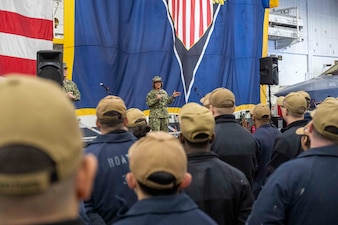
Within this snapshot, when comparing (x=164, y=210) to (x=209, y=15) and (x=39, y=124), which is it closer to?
(x=39, y=124)

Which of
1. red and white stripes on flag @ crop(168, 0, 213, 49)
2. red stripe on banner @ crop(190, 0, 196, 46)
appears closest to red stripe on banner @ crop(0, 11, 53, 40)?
red and white stripes on flag @ crop(168, 0, 213, 49)

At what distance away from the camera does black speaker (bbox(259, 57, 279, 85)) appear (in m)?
11.5

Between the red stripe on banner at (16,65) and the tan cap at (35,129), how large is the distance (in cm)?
489

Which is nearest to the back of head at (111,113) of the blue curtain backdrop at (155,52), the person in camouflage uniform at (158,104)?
the blue curtain backdrop at (155,52)

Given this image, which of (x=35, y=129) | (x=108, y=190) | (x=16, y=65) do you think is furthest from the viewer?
(x=16, y=65)

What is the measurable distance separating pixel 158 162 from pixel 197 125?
0.82 m

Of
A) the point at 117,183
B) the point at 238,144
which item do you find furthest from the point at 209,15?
the point at 117,183

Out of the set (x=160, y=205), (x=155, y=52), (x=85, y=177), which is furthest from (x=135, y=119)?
(x=155, y=52)

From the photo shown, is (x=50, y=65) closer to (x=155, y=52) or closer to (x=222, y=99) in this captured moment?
(x=222, y=99)

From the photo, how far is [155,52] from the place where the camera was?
388 inches

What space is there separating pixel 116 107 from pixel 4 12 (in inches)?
132

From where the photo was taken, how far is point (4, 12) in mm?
5496

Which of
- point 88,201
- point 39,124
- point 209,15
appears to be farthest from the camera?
point 209,15

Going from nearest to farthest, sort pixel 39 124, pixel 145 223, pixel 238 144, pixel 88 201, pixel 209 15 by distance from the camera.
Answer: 1. pixel 39 124
2. pixel 145 223
3. pixel 88 201
4. pixel 238 144
5. pixel 209 15
